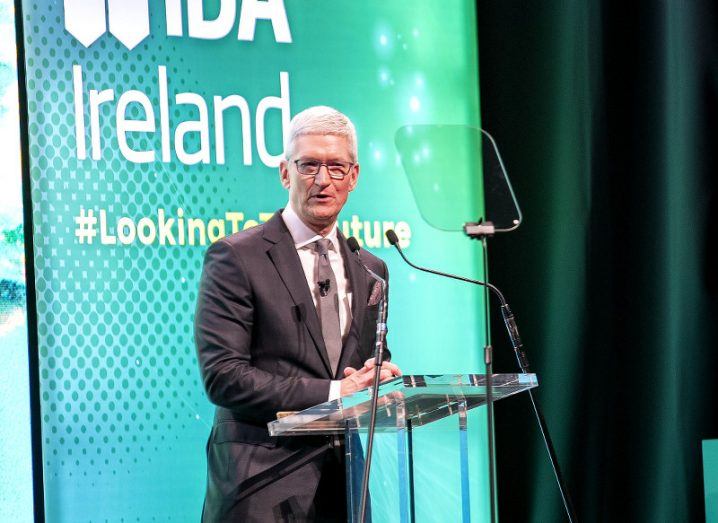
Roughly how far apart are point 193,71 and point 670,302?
220 centimetres

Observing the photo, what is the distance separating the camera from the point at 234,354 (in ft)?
8.63

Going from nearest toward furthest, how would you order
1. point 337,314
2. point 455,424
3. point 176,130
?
point 455,424 → point 337,314 → point 176,130

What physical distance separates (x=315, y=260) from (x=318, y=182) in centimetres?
24

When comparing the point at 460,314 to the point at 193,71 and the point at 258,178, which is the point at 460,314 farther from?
the point at 193,71

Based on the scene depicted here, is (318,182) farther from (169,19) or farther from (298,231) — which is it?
(169,19)

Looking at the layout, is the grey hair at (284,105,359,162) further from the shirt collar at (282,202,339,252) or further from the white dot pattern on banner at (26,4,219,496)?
the white dot pattern on banner at (26,4,219,496)

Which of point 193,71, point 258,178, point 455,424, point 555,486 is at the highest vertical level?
point 193,71

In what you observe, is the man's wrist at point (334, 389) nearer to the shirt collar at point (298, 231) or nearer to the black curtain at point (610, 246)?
the shirt collar at point (298, 231)

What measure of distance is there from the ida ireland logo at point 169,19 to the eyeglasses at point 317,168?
113 centimetres

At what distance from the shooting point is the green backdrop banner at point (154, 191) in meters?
3.47

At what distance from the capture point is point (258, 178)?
3791mm

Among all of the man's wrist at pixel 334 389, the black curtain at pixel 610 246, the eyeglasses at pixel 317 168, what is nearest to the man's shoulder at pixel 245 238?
the eyeglasses at pixel 317 168

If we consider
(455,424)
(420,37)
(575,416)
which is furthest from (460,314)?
(455,424)

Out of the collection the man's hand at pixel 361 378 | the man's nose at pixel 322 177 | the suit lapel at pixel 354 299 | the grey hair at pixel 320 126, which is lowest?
the man's hand at pixel 361 378
